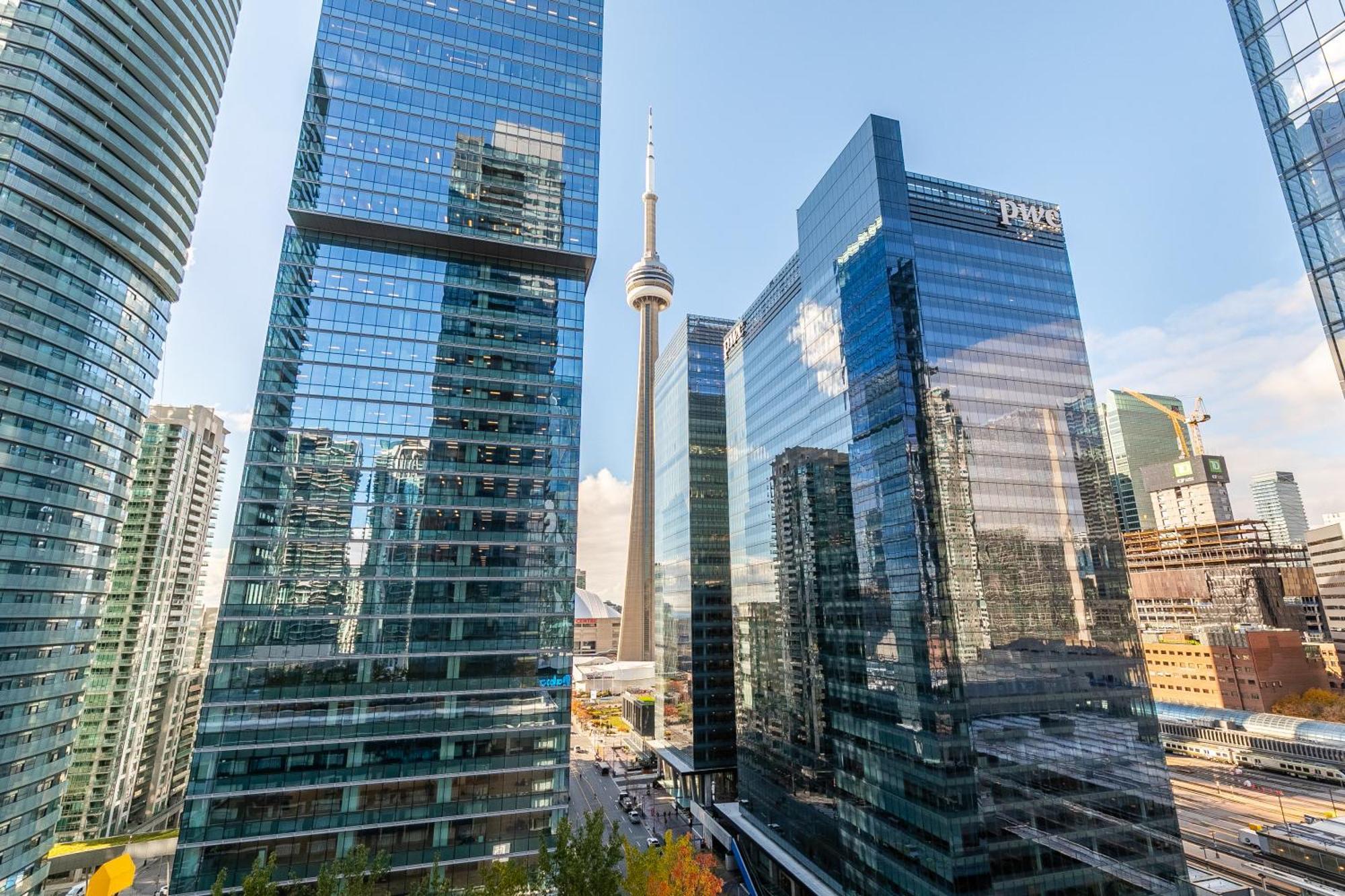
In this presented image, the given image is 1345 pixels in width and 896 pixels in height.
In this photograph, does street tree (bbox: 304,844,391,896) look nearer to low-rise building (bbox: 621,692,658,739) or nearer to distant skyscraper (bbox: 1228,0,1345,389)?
distant skyscraper (bbox: 1228,0,1345,389)

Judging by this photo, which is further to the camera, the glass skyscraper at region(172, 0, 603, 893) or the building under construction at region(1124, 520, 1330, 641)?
the building under construction at region(1124, 520, 1330, 641)

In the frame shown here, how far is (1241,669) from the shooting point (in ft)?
398

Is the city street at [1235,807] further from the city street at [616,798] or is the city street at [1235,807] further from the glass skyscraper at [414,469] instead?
the glass skyscraper at [414,469]

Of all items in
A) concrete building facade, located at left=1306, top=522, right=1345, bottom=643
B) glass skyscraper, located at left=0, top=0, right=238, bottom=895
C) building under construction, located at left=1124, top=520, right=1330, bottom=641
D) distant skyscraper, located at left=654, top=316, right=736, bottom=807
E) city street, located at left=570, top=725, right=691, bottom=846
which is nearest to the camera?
glass skyscraper, located at left=0, top=0, right=238, bottom=895

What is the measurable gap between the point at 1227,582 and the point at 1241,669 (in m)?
41.7

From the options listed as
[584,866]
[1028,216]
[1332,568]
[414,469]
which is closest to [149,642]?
[414,469]

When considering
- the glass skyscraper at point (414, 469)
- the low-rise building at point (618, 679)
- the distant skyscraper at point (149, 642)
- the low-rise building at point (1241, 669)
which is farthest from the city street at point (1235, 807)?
the distant skyscraper at point (149, 642)

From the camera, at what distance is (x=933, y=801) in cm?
4628

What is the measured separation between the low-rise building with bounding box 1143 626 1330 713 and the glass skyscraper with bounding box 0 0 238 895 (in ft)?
548

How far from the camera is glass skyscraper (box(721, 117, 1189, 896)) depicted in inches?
1893

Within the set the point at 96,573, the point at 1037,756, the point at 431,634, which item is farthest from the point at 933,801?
the point at 96,573

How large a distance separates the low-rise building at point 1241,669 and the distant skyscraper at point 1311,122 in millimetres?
131095

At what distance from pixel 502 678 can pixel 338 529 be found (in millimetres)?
22249

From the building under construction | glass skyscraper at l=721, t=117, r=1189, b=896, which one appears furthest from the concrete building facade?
glass skyscraper at l=721, t=117, r=1189, b=896
